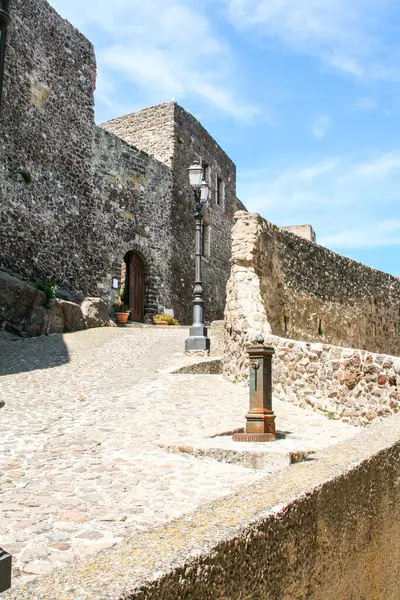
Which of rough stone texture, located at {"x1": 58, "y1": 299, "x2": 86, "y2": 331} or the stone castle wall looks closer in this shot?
the stone castle wall

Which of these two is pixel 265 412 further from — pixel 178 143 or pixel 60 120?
pixel 178 143

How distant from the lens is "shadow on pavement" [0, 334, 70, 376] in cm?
1041

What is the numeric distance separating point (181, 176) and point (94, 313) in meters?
8.78

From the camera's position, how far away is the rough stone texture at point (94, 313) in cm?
1582

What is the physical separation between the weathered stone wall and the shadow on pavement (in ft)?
9.18

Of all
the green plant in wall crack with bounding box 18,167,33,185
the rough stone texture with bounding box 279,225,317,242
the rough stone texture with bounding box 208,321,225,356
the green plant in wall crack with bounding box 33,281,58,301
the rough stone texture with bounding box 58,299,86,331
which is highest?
the rough stone texture with bounding box 279,225,317,242

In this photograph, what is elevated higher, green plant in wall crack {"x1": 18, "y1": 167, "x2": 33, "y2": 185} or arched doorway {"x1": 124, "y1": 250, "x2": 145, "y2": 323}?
green plant in wall crack {"x1": 18, "y1": 167, "x2": 33, "y2": 185}

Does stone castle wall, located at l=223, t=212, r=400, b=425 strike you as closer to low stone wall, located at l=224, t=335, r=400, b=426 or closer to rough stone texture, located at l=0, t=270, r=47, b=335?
low stone wall, located at l=224, t=335, r=400, b=426

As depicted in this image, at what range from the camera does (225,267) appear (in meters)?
26.7

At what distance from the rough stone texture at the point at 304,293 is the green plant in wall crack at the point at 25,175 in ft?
26.2

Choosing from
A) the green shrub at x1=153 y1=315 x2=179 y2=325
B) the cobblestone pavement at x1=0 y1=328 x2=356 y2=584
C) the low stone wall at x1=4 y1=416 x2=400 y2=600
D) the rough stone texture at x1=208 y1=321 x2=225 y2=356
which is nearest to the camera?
the low stone wall at x1=4 y1=416 x2=400 y2=600

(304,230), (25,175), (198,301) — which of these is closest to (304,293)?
(198,301)

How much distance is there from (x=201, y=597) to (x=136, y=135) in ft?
75.5

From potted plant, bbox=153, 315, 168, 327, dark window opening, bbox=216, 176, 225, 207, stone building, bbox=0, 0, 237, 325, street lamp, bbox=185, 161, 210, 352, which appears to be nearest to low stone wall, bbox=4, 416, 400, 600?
street lamp, bbox=185, 161, 210, 352
